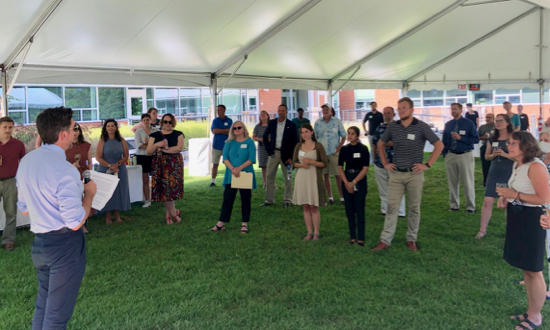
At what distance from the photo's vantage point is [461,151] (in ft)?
21.8

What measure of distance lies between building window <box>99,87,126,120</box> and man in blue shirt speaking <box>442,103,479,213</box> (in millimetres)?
16464

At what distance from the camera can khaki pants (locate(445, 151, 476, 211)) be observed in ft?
21.8

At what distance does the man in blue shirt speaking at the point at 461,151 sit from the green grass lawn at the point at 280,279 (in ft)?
2.11

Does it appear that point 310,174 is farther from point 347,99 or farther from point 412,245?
point 347,99

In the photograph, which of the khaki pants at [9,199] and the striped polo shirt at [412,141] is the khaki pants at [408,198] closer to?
the striped polo shirt at [412,141]

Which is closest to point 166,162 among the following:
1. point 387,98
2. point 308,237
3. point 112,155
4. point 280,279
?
point 112,155

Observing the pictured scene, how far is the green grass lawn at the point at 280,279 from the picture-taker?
3330 mm

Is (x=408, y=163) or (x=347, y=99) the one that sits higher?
(x=347, y=99)

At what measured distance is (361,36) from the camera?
9.54m

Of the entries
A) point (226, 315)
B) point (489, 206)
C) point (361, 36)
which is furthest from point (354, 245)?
point (361, 36)

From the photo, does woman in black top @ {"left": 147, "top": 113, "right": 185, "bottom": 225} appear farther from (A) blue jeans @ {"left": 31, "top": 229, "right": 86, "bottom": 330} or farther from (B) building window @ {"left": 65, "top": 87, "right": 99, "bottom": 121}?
(B) building window @ {"left": 65, "top": 87, "right": 99, "bottom": 121}

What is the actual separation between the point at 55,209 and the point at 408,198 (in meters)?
3.83

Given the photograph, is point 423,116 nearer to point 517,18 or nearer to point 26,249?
point 517,18

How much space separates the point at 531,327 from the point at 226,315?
2235 millimetres
